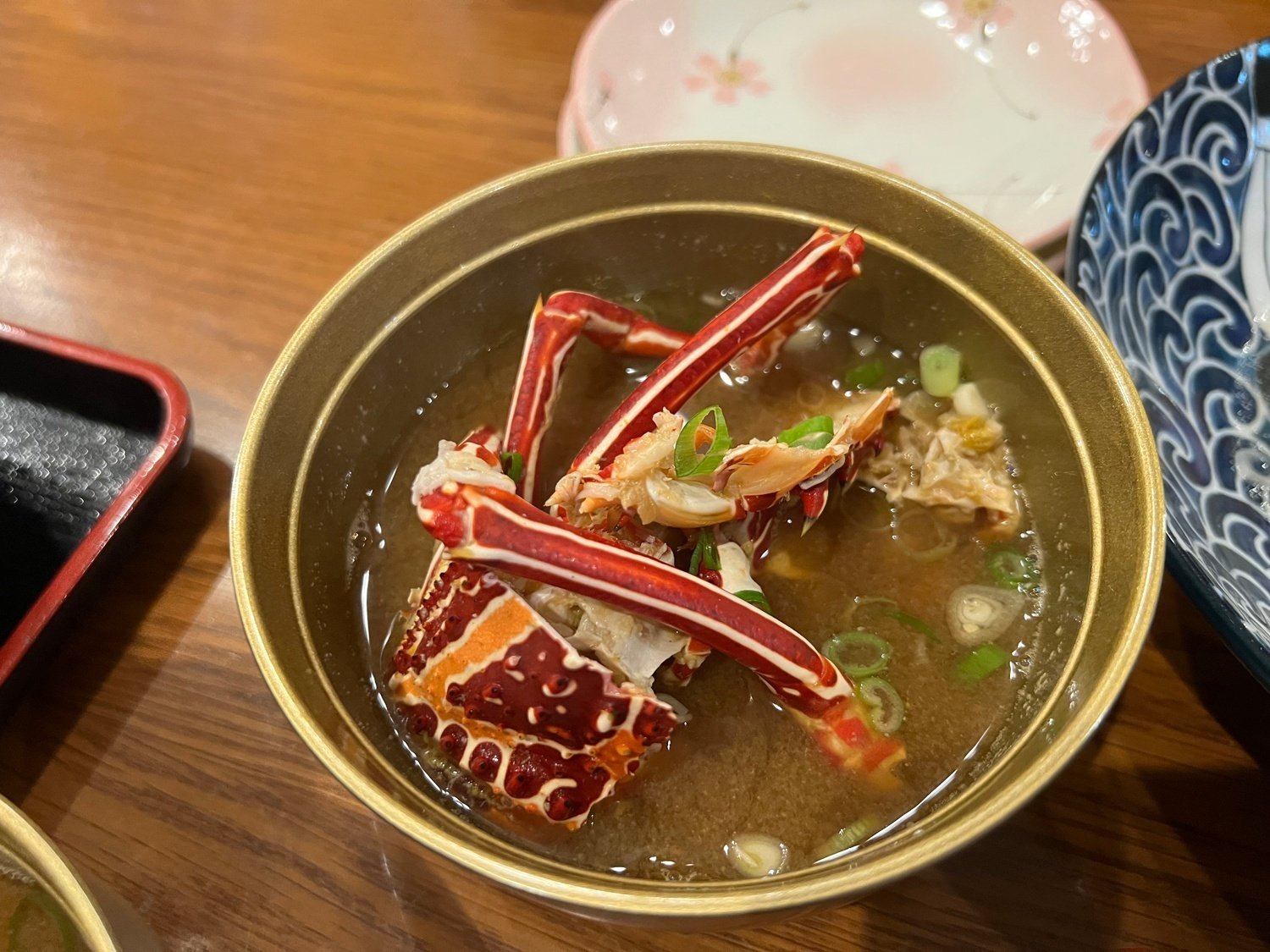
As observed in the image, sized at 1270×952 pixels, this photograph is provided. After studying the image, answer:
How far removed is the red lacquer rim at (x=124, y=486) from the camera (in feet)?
3.38

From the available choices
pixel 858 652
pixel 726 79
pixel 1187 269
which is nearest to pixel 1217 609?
pixel 858 652

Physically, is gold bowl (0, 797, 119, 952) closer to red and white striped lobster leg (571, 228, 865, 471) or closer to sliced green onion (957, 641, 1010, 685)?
red and white striped lobster leg (571, 228, 865, 471)

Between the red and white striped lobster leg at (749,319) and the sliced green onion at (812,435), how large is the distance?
137 mm

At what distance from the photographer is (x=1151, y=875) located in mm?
921

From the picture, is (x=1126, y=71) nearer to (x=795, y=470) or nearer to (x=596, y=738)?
(x=795, y=470)

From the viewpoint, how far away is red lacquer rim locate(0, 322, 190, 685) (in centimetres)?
103

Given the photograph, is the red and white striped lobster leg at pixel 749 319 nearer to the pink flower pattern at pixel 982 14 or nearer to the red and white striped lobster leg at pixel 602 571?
the red and white striped lobster leg at pixel 602 571

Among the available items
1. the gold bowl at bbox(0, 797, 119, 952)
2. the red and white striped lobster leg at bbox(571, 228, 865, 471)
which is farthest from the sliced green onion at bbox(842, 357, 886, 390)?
the gold bowl at bbox(0, 797, 119, 952)

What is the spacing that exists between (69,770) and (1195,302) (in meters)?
1.72

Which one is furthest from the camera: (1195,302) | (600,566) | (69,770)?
(1195,302)

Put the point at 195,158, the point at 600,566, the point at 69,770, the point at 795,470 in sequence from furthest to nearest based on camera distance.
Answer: the point at 195,158 → the point at 69,770 → the point at 795,470 → the point at 600,566

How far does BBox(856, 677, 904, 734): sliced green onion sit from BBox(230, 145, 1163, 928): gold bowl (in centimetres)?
10

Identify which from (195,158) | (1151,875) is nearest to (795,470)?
(1151,875)

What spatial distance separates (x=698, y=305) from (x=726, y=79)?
0.67 m
